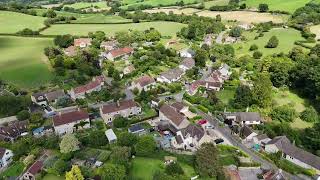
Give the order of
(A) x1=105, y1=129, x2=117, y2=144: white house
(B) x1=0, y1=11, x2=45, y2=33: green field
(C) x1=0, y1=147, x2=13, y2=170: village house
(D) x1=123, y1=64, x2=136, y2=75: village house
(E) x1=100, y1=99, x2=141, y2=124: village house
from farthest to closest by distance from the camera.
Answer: (B) x1=0, y1=11, x2=45, y2=33: green field → (D) x1=123, y1=64, x2=136, y2=75: village house → (E) x1=100, y1=99, x2=141, y2=124: village house → (A) x1=105, y1=129, x2=117, y2=144: white house → (C) x1=0, y1=147, x2=13, y2=170: village house

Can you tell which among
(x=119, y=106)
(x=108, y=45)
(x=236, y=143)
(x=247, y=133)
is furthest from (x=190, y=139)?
(x=108, y=45)

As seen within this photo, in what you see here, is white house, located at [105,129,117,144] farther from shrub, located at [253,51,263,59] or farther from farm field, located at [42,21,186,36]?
farm field, located at [42,21,186,36]

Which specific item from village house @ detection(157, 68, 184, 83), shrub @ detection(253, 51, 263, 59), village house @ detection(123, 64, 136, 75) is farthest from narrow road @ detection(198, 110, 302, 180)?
shrub @ detection(253, 51, 263, 59)

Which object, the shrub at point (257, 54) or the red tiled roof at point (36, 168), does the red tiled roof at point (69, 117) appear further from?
the shrub at point (257, 54)

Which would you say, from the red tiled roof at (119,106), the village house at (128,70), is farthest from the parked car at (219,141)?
the village house at (128,70)

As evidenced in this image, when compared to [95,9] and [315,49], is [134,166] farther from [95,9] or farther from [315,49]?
[95,9]

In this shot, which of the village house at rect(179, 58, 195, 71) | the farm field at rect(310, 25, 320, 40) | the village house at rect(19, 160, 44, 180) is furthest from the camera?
the farm field at rect(310, 25, 320, 40)
